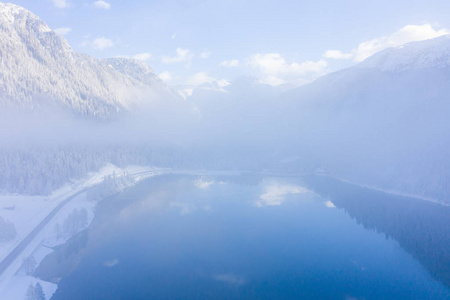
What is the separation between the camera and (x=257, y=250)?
92500 mm

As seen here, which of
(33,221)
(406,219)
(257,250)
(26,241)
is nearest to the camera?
(26,241)

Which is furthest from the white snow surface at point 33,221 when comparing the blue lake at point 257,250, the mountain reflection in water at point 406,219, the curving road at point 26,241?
the mountain reflection in water at point 406,219

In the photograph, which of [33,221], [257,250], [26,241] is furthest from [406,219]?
[33,221]

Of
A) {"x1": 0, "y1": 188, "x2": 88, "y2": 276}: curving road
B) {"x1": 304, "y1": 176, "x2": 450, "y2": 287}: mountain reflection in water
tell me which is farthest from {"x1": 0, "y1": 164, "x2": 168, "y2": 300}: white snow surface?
{"x1": 304, "y1": 176, "x2": 450, "y2": 287}: mountain reflection in water

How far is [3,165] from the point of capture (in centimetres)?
13538

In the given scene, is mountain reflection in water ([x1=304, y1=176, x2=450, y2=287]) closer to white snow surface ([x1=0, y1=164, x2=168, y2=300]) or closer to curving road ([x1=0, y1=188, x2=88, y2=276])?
white snow surface ([x1=0, y1=164, x2=168, y2=300])

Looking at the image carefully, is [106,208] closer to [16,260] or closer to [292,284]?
[16,260]

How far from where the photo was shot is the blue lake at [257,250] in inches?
2825

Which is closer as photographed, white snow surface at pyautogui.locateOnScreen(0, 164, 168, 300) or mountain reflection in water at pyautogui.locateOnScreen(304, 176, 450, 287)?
white snow surface at pyautogui.locateOnScreen(0, 164, 168, 300)

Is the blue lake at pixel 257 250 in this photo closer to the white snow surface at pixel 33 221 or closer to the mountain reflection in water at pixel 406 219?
the mountain reflection in water at pixel 406 219

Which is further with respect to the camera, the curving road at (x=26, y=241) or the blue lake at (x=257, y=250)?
the curving road at (x=26, y=241)

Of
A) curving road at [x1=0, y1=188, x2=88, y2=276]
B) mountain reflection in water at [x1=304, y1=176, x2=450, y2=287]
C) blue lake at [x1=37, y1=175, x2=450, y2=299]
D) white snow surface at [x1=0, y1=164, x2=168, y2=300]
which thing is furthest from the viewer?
mountain reflection in water at [x1=304, y1=176, x2=450, y2=287]

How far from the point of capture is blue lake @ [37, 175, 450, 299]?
71.8 m

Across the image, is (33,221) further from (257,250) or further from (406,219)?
(406,219)
